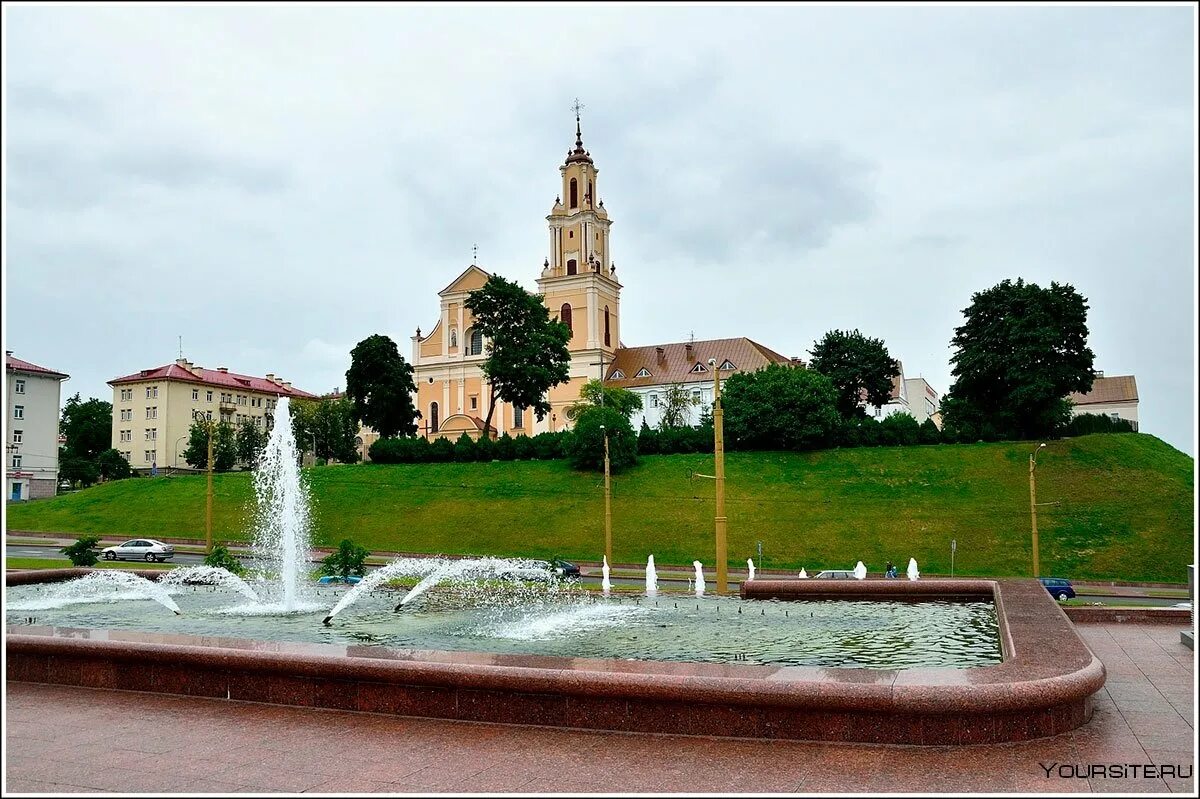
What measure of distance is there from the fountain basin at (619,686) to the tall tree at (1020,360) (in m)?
57.3

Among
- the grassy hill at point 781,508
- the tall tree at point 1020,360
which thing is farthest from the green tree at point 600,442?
the tall tree at point 1020,360

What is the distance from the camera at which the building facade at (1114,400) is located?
110 m

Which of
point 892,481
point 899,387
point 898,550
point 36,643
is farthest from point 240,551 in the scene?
point 899,387

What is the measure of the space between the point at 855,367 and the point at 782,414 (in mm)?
24379

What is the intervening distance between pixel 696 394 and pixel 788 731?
3255 inches

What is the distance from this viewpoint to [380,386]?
264 feet

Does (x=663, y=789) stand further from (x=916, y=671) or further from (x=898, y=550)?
(x=898, y=550)

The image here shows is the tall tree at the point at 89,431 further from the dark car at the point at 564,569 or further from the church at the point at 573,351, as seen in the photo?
the dark car at the point at 564,569

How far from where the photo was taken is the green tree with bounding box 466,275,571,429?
73.3 m

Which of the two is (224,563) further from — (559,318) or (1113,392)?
(1113,392)

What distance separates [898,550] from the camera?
45688 millimetres

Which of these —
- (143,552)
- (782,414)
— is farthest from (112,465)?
(782,414)

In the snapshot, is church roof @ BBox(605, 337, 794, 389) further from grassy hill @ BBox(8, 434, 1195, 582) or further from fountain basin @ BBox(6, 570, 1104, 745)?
fountain basin @ BBox(6, 570, 1104, 745)

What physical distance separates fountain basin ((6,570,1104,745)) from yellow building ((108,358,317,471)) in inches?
3513
